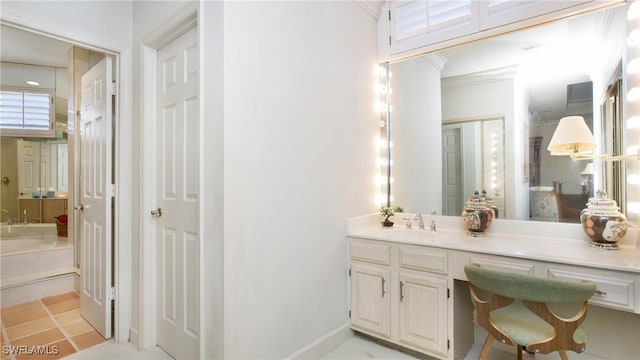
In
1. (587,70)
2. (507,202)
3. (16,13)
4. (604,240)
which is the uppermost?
(16,13)

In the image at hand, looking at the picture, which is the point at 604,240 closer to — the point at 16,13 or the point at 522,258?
the point at 522,258

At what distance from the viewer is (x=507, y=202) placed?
2084 millimetres

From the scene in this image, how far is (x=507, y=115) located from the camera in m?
2.11

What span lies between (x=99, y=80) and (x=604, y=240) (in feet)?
11.6

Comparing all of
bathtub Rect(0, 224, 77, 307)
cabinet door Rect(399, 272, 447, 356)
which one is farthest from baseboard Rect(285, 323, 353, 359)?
bathtub Rect(0, 224, 77, 307)

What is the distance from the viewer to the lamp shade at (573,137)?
1732 mm

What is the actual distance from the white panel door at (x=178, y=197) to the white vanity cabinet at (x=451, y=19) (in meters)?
1.63

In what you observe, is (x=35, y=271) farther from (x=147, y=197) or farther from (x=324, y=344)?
(x=324, y=344)

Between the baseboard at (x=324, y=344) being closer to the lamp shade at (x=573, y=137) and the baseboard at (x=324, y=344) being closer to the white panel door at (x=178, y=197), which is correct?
the white panel door at (x=178, y=197)

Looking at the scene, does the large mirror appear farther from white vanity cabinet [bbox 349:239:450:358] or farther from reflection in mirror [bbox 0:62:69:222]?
reflection in mirror [bbox 0:62:69:222]

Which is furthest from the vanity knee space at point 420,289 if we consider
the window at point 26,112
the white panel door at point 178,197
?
the window at point 26,112

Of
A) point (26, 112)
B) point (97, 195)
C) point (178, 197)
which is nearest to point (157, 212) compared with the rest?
point (178, 197)

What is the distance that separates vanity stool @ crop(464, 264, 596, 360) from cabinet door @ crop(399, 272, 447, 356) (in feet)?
0.92

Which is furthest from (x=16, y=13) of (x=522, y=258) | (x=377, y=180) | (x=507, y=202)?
(x=507, y=202)
